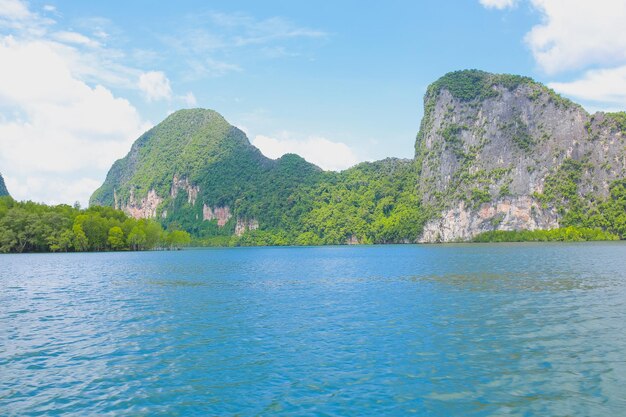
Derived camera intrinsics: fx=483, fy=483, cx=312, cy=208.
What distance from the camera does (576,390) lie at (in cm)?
1630

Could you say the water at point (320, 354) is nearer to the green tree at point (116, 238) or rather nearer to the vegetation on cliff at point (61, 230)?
the vegetation on cliff at point (61, 230)

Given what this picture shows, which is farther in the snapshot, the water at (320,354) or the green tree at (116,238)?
the green tree at (116,238)

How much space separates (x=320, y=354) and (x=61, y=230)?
460 ft

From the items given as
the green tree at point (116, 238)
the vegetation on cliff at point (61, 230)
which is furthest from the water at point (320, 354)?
the green tree at point (116, 238)

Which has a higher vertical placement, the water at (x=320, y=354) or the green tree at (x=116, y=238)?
the green tree at (x=116, y=238)

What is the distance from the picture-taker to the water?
51.4 ft

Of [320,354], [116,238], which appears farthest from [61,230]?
[320,354]

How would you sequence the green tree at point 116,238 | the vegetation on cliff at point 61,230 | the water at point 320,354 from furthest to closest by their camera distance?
the green tree at point 116,238
the vegetation on cliff at point 61,230
the water at point 320,354

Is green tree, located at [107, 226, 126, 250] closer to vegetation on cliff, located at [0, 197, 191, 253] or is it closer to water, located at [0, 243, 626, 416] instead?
vegetation on cliff, located at [0, 197, 191, 253]

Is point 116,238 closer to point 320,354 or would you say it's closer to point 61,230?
point 61,230

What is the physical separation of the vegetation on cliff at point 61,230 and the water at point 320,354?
107 m

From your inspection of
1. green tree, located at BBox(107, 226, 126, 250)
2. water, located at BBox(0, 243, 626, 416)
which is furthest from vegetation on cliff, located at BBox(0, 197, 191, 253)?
water, located at BBox(0, 243, 626, 416)

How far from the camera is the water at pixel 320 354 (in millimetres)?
15656

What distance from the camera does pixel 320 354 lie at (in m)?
21.4
